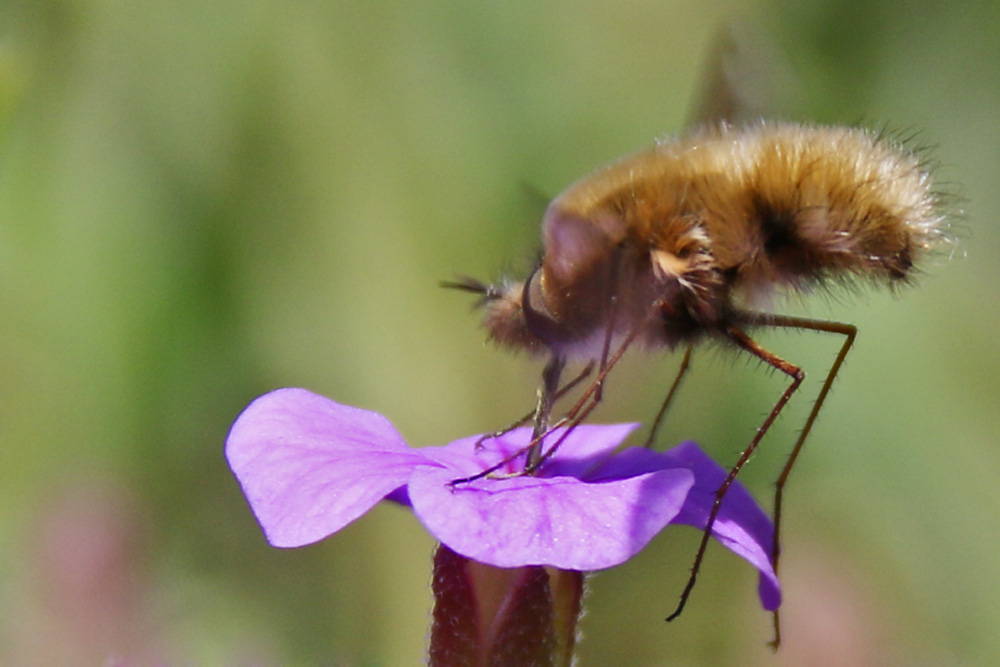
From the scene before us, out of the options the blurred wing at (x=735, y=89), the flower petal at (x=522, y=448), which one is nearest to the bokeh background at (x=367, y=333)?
the flower petal at (x=522, y=448)

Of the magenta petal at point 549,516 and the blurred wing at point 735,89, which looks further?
the blurred wing at point 735,89

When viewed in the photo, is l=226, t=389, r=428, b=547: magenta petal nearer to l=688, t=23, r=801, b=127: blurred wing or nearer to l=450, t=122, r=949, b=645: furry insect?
l=450, t=122, r=949, b=645: furry insect

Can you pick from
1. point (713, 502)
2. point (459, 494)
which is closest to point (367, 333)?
point (713, 502)

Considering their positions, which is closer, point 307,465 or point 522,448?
point 307,465

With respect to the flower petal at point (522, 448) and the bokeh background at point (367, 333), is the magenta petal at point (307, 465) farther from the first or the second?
the bokeh background at point (367, 333)

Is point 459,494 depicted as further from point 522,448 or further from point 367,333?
point 367,333

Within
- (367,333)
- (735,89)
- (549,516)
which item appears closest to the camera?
(549,516)
